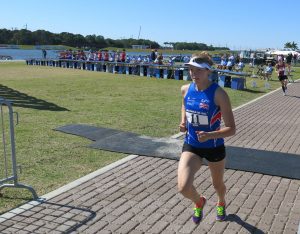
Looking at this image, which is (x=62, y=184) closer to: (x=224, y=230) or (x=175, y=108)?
(x=224, y=230)

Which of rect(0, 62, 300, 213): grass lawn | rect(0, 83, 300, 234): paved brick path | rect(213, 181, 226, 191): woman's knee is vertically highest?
rect(213, 181, 226, 191): woman's knee

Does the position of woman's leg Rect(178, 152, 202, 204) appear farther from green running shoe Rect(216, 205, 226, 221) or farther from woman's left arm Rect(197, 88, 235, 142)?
green running shoe Rect(216, 205, 226, 221)

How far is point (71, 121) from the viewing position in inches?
420

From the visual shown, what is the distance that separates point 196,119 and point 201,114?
9cm

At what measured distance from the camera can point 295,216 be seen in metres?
4.93

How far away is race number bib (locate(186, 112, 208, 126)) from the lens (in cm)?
420

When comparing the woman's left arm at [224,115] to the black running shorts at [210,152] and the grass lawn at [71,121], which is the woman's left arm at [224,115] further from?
the grass lawn at [71,121]

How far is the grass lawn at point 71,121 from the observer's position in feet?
20.8

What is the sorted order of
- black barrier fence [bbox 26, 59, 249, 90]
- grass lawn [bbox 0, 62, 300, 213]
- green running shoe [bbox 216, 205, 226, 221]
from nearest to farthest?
green running shoe [bbox 216, 205, 226, 221], grass lawn [bbox 0, 62, 300, 213], black barrier fence [bbox 26, 59, 249, 90]

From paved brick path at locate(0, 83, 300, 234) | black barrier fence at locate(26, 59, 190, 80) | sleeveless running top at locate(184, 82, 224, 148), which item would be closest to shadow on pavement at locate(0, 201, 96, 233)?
paved brick path at locate(0, 83, 300, 234)

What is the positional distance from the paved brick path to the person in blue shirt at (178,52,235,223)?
0.59 m

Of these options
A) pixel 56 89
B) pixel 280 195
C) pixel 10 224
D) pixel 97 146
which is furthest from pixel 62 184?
pixel 56 89

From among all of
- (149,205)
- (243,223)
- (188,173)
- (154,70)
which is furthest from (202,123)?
(154,70)

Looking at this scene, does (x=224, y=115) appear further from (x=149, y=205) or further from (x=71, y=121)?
(x=71, y=121)
